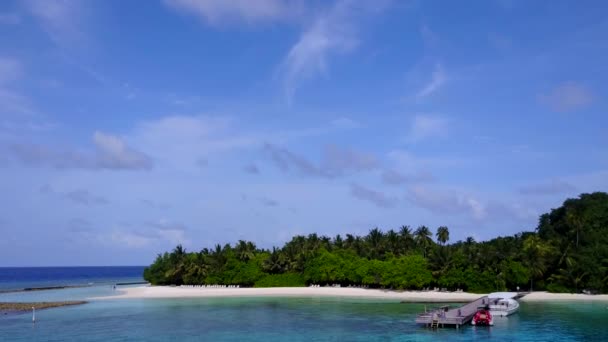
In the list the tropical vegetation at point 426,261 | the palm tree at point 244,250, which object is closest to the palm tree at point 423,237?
the tropical vegetation at point 426,261

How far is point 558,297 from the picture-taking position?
7669 cm

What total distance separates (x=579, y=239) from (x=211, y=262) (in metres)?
65.4

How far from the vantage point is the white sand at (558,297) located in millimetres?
73750

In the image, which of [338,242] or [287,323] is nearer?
[287,323]

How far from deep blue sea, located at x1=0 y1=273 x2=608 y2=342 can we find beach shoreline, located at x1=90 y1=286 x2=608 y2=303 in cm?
585

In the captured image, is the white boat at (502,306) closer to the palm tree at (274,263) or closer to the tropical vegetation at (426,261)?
the tropical vegetation at (426,261)

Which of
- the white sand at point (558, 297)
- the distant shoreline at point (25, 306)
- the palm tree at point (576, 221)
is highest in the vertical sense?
the palm tree at point (576, 221)

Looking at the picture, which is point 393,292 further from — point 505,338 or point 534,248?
point 505,338

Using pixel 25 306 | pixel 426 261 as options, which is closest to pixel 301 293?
pixel 426 261

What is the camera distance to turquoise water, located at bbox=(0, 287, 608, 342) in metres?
47.9

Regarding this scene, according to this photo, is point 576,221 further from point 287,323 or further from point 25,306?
point 25,306

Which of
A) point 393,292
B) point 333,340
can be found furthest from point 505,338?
point 393,292

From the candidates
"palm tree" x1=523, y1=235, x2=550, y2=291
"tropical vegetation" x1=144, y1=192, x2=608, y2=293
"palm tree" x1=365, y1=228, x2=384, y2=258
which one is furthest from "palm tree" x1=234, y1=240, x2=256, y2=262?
"palm tree" x1=523, y1=235, x2=550, y2=291

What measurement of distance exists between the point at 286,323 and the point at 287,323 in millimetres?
103
